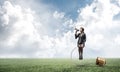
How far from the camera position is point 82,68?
30.9 metres

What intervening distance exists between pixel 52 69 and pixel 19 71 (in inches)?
130

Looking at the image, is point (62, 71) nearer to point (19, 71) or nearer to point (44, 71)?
point (44, 71)

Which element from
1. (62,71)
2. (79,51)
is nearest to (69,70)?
(62,71)

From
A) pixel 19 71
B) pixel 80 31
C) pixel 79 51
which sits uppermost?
pixel 80 31

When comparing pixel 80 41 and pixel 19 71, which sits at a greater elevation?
pixel 80 41

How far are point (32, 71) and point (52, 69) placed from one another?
78.2 inches

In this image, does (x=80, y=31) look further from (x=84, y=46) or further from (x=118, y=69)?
(x=118, y=69)

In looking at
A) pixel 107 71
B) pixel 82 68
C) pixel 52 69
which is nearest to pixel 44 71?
pixel 52 69

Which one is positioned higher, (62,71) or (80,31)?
(80,31)

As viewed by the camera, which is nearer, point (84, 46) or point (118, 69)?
point (118, 69)

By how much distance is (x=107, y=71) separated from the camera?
2922 centimetres

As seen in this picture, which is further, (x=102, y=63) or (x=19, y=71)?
(x=102, y=63)

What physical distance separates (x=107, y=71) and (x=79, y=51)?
4.77 m

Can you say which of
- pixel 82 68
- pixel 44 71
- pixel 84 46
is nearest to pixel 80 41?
pixel 84 46
